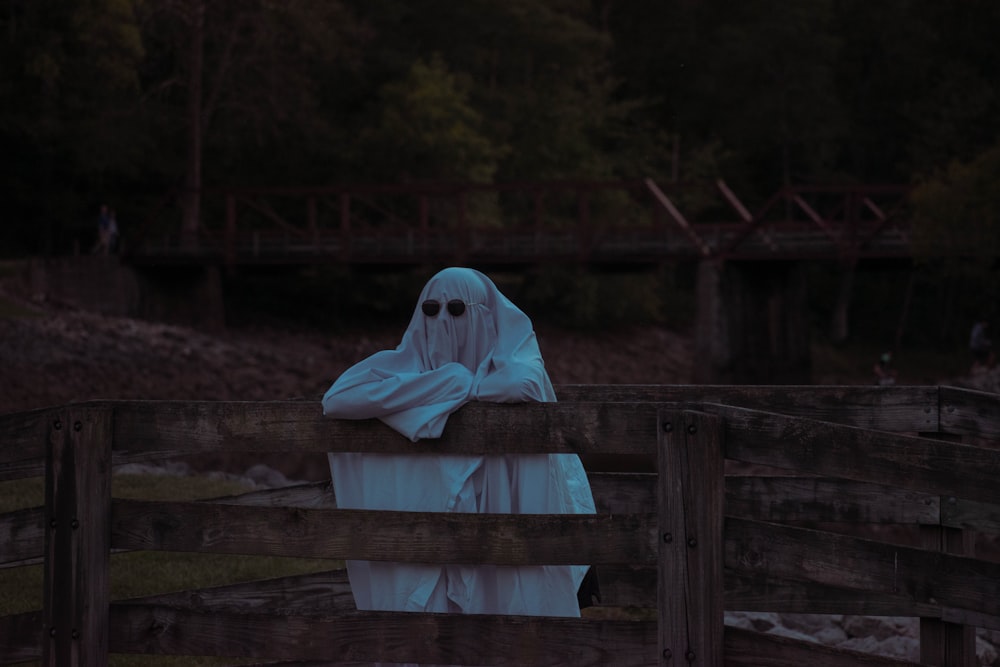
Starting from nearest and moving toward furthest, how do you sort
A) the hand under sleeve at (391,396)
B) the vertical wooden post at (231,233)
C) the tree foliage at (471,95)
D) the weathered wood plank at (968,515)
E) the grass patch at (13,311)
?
1. the hand under sleeve at (391,396)
2. the weathered wood plank at (968,515)
3. the grass patch at (13,311)
4. the tree foliage at (471,95)
5. the vertical wooden post at (231,233)

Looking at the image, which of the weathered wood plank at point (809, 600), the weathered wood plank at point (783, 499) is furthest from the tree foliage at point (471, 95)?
the weathered wood plank at point (809, 600)

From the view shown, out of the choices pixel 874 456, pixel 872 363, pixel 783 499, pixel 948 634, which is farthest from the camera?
pixel 872 363

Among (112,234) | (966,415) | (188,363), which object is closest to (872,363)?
(112,234)

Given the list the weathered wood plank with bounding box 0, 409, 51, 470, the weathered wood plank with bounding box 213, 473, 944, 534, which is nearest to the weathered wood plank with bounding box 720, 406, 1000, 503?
the weathered wood plank with bounding box 213, 473, 944, 534

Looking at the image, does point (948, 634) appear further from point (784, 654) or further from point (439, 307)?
point (439, 307)

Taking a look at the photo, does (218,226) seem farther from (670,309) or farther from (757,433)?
(757,433)

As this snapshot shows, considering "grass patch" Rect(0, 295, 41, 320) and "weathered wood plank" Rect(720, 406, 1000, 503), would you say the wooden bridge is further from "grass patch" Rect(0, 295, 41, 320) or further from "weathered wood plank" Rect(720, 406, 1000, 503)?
"weathered wood plank" Rect(720, 406, 1000, 503)

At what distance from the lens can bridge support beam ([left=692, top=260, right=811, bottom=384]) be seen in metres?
37.9

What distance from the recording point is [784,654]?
4.61m

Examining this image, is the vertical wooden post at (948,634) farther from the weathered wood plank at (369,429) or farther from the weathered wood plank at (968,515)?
the weathered wood plank at (369,429)

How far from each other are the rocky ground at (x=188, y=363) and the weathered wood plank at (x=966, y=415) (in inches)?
482

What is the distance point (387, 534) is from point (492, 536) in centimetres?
36

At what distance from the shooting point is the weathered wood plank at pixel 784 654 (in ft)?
15.0

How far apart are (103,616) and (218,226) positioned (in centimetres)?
4626
